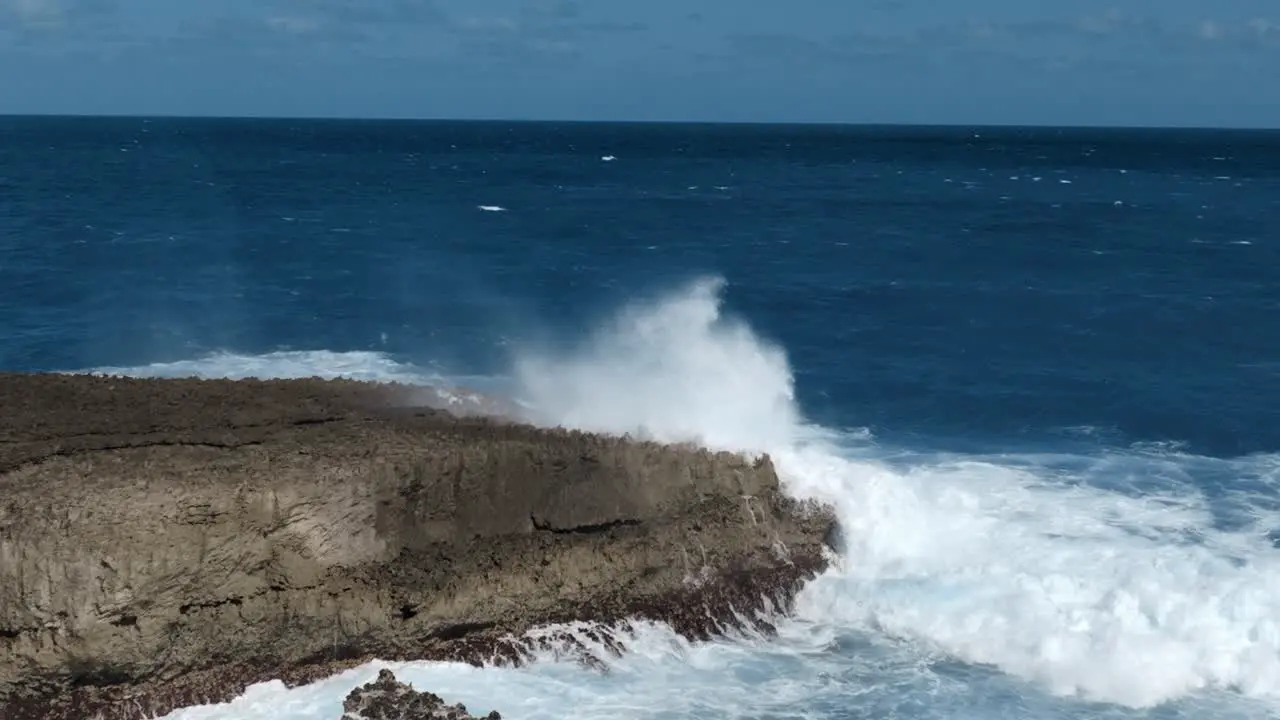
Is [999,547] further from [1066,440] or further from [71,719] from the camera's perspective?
[71,719]

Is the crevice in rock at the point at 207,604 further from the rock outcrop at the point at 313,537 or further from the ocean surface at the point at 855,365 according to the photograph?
the ocean surface at the point at 855,365

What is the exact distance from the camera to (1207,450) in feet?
92.8

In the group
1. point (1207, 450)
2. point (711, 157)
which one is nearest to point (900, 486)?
point (1207, 450)

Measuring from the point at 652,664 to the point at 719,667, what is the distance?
973 mm

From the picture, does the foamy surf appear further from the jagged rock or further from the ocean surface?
the jagged rock

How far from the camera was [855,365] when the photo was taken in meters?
35.9

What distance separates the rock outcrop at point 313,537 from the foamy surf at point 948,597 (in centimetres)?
65

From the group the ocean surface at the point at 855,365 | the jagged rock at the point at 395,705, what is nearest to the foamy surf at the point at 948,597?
the ocean surface at the point at 855,365

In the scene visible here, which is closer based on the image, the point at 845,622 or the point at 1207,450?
the point at 845,622

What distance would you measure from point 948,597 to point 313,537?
9.97 m

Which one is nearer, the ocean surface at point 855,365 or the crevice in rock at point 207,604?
the crevice in rock at point 207,604

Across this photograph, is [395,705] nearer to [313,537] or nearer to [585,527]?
[313,537]

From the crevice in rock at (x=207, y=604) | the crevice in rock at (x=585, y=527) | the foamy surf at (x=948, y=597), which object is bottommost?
the foamy surf at (x=948, y=597)

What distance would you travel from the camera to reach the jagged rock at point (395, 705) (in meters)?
14.9
